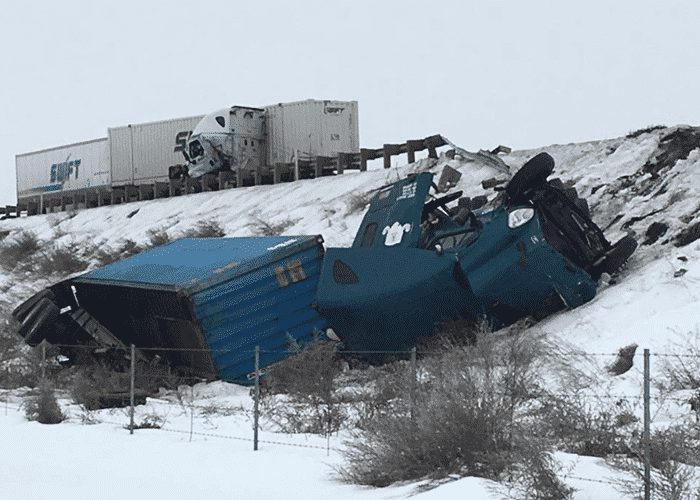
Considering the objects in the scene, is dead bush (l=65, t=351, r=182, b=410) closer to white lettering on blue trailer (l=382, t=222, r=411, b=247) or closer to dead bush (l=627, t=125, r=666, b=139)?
white lettering on blue trailer (l=382, t=222, r=411, b=247)

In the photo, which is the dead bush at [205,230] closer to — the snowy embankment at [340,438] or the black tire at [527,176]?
the snowy embankment at [340,438]

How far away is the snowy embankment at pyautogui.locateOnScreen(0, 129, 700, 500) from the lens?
9.88 m

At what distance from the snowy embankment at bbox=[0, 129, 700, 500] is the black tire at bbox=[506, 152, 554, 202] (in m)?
1.97

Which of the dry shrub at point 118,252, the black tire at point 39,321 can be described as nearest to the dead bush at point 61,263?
the dry shrub at point 118,252

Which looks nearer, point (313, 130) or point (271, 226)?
point (271, 226)

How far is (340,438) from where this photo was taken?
1230 cm

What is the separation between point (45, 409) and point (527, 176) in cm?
777

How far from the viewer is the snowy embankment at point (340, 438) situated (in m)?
9.88

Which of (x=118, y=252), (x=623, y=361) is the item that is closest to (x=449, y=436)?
(x=623, y=361)

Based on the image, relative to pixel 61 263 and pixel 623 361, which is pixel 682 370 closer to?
pixel 623 361

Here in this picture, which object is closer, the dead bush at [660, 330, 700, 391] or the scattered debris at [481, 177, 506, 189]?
the dead bush at [660, 330, 700, 391]

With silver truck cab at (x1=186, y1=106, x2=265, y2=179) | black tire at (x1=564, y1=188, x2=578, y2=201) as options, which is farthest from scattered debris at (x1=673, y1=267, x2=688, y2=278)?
silver truck cab at (x1=186, y1=106, x2=265, y2=179)

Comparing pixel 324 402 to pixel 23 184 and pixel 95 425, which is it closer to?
pixel 95 425

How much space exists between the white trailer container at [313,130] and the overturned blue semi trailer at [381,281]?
21078 millimetres
